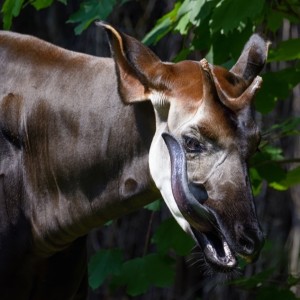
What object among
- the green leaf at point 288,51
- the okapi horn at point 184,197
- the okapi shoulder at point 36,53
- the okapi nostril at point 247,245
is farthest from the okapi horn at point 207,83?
the green leaf at point 288,51

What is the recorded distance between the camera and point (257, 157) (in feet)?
13.5

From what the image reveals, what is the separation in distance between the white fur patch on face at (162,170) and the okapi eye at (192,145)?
7cm

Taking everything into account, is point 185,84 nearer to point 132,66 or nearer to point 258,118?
point 132,66

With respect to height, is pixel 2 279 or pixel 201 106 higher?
pixel 201 106

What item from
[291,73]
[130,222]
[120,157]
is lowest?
[130,222]

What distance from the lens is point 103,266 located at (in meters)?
4.37

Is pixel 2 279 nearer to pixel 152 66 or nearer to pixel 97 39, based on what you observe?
pixel 152 66

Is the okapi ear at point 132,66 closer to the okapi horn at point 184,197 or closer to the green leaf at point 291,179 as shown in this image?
the okapi horn at point 184,197

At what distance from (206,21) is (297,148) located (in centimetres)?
198

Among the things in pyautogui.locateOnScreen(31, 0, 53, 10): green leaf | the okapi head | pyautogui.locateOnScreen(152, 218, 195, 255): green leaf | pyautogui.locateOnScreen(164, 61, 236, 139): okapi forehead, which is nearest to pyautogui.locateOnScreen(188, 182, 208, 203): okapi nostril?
the okapi head

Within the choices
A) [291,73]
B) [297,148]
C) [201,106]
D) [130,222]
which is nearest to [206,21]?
[291,73]

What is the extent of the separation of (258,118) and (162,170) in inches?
97.8

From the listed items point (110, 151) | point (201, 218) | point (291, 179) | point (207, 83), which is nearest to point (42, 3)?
point (291, 179)

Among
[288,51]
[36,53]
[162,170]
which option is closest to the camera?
[162,170]
